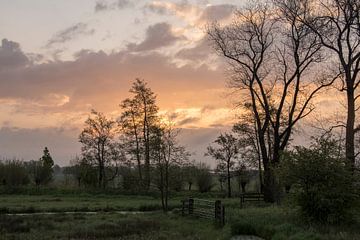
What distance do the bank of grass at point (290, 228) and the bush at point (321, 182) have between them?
2.26 ft

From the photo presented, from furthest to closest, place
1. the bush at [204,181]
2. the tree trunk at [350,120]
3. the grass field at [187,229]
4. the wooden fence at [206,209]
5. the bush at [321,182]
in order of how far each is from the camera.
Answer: the bush at [204,181], the tree trunk at [350,120], the wooden fence at [206,209], the bush at [321,182], the grass field at [187,229]

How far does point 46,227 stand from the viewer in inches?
1005

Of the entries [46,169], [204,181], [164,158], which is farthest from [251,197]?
[46,169]

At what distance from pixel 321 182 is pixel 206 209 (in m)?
10.2

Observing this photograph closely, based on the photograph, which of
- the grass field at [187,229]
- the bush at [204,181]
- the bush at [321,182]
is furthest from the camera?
the bush at [204,181]

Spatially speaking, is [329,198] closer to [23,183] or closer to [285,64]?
[285,64]

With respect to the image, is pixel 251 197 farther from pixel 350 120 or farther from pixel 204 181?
pixel 204 181

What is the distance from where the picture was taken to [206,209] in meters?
30.1

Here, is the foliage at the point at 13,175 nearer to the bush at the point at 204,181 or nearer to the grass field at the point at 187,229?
the bush at the point at 204,181

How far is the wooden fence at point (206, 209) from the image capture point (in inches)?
1045

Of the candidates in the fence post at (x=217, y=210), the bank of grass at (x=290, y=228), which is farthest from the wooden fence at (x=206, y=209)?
the bank of grass at (x=290, y=228)

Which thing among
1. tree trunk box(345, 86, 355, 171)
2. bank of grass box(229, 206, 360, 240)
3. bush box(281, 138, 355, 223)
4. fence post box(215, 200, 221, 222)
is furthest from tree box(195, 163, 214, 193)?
bush box(281, 138, 355, 223)

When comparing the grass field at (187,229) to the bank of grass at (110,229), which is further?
the bank of grass at (110,229)

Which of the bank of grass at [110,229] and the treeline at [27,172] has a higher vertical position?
the treeline at [27,172]
